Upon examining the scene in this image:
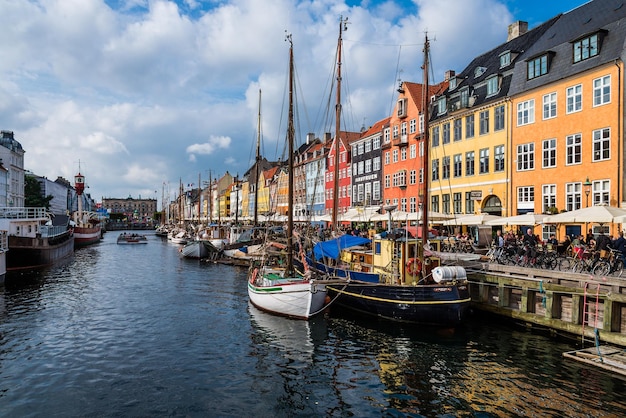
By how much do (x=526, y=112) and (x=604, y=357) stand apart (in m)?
26.7

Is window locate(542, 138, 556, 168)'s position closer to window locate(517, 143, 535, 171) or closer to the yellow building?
window locate(517, 143, 535, 171)

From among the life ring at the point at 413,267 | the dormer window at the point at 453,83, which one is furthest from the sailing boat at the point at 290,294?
the dormer window at the point at 453,83

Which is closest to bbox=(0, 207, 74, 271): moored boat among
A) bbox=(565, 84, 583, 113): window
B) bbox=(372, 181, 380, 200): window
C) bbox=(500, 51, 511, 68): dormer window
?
bbox=(372, 181, 380, 200): window

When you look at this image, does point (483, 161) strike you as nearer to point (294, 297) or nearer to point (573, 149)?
point (573, 149)

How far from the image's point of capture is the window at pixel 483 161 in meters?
41.7

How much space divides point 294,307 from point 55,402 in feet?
38.5

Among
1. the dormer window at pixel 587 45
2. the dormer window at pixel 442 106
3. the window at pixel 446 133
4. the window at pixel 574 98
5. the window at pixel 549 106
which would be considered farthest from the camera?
the dormer window at pixel 442 106

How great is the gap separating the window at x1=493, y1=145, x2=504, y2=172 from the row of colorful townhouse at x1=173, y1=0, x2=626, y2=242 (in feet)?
0.30

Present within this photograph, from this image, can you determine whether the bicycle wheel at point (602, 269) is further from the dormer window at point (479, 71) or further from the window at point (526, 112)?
the dormer window at point (479, 71)

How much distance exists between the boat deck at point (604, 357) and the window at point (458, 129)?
31532mm

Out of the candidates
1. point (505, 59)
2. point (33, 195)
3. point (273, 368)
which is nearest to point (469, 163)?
point (505, 59)

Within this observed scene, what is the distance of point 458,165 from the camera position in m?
45.8

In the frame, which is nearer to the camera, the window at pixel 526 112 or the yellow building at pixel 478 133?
the window at pixel 526 112

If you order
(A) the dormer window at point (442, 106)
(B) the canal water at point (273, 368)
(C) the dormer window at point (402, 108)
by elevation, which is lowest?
(B) the canal water at point (273, 368)
